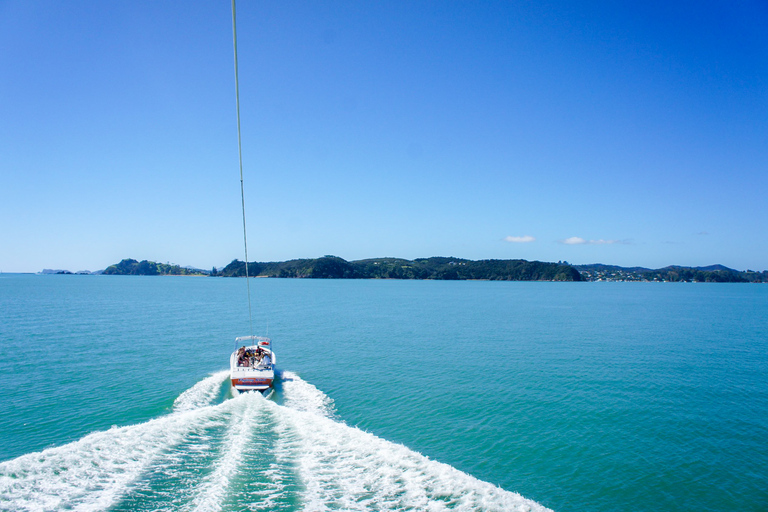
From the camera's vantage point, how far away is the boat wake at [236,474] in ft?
37.0

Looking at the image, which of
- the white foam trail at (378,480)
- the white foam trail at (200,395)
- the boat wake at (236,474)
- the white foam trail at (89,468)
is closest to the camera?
the white foam trail at (89,468)

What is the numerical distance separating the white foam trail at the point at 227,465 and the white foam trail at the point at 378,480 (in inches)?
80.9

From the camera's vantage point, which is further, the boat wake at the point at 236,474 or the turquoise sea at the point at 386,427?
the turquoise sea at the point at 386,427

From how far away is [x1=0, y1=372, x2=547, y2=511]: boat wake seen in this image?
11.3 meters

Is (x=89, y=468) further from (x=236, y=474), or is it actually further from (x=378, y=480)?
(x=378, y=480)

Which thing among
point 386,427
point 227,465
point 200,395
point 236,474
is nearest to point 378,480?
point 236,474

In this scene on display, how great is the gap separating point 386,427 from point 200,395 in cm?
1121

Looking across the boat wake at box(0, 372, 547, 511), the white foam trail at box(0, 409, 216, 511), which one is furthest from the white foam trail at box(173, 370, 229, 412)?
the white foam trail at box(0, 409, 216, 511)

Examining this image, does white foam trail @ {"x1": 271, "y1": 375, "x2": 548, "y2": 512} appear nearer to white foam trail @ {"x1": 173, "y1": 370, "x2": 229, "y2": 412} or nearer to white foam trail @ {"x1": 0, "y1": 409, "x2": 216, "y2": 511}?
white foam trail @ {"x1": 0, "y1": 409, "x2": 216, "y2": 511}

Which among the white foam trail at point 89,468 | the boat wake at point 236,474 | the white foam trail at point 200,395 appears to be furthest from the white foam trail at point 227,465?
the white foam trail at point 200,395

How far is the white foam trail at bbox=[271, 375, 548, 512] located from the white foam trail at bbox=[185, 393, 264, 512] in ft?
6.74

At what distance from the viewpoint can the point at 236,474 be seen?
512 inches

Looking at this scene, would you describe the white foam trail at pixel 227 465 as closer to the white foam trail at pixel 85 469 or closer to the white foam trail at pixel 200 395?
the white foam trail at pixel 85 469

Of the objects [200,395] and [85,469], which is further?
[200,395]
